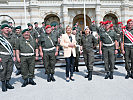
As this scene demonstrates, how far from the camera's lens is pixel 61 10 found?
1609cm

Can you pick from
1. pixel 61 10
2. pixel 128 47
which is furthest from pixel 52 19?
pixel 128 47

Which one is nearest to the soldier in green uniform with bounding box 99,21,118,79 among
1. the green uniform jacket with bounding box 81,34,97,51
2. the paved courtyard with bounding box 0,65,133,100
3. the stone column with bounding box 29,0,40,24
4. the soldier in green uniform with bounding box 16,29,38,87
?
the green uniform jacket with bounding box 81,34,97,51

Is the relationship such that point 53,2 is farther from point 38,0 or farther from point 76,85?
point 76,85

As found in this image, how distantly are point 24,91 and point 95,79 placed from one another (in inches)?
108

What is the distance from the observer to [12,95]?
12.1ft

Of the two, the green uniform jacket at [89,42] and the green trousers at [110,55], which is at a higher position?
the green uniform jacket at [89,42]

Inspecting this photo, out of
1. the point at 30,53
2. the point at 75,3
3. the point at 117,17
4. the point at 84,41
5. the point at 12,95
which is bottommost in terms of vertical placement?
the point at 12,95

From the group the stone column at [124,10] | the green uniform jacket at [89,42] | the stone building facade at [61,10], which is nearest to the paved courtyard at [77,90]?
the green uniform jacket at [89,42]

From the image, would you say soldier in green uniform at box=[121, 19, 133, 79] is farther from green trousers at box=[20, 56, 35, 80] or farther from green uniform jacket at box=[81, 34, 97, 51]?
green trousers at box=[20, 56, 35, 80]

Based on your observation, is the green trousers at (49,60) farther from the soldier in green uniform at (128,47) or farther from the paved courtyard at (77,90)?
the soldier in green uniform at (128,47)

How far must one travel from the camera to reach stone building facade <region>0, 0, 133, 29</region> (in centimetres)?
1543

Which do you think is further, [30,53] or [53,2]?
[53,2]

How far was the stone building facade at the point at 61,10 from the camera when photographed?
15.4 metres

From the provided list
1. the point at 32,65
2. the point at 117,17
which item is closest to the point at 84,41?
the point at 32,65
